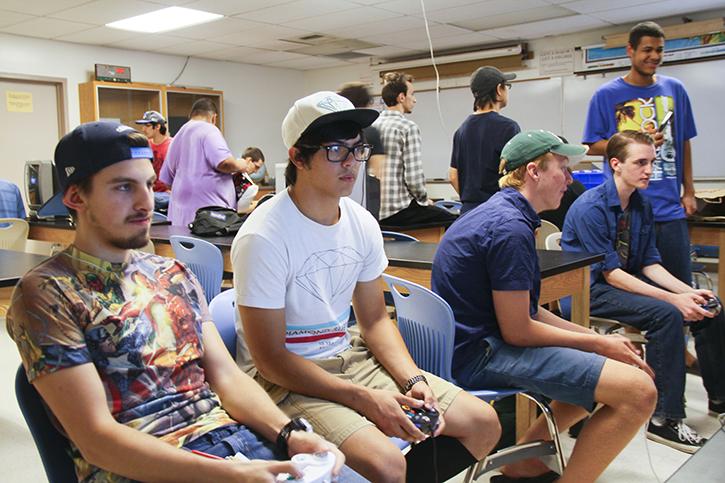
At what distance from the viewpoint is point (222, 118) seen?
8.56 meters

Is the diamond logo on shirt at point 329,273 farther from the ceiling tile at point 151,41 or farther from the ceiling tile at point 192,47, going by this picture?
the ceiling tile at point 192,47

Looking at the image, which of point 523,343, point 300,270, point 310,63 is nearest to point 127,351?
point 300,270

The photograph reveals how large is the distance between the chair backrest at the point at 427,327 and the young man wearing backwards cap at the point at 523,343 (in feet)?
0.32

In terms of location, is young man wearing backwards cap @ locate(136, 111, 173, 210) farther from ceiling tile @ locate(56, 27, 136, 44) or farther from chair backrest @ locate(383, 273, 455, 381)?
chair backrest @ locate(383, 273, 455, 381)

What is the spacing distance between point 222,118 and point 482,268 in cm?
727

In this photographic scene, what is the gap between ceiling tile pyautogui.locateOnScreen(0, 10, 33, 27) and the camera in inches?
225

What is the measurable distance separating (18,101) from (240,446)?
6.90 m

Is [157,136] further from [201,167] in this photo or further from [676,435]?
[676,435]

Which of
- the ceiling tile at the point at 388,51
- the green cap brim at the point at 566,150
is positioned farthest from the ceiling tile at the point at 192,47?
the green cap brim at the point at 566,150

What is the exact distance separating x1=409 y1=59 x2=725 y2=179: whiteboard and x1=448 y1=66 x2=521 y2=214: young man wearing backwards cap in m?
3.75

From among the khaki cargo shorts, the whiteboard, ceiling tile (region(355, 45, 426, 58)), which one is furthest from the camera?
ceiling tile (region(355, 45, 426, 58))

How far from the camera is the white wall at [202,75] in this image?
6.87 meters

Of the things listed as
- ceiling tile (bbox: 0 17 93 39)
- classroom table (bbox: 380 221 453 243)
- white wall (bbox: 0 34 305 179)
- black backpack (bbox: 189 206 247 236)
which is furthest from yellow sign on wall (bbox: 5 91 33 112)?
classroom table (bbox: 380 221 453 243)

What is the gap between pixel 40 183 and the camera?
4785 millimetres
